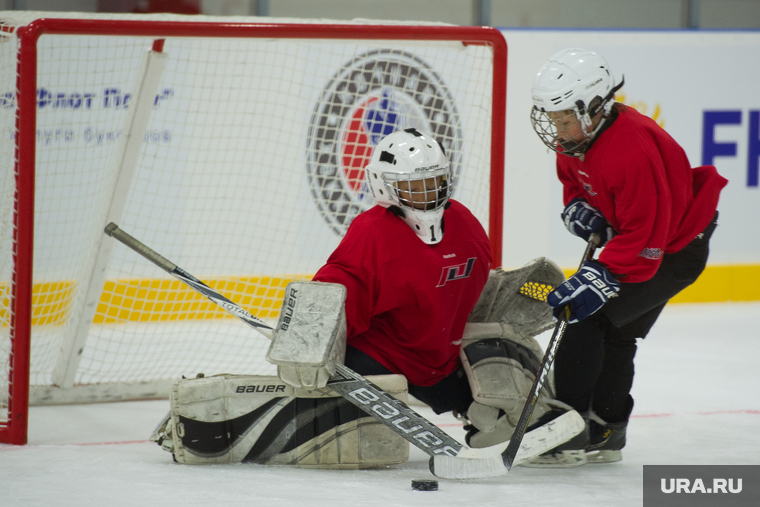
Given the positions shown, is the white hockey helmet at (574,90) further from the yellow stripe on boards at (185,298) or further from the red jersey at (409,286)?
the yellow stripe on boards at (185,298)

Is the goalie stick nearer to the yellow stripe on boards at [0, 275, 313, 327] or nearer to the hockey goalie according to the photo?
the hockey goalie

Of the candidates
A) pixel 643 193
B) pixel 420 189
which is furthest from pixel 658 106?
pixel 420 189

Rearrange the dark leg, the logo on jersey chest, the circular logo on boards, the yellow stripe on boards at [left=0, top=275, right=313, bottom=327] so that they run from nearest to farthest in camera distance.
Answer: the logo on jersey chest, the dark leg, the yellow stripe on boards at [left=0, top=275, right=313, bottom=327], the circular logo on boards

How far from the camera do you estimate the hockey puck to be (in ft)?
6.82

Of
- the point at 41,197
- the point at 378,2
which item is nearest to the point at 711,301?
the point at 378,2

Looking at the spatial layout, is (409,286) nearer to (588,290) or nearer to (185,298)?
(588,290)

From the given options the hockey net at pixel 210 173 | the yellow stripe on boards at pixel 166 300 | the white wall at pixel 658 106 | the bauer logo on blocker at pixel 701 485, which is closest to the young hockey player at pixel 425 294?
the bauer logo on blocker at pixel 701 485

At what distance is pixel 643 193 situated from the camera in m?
2.11

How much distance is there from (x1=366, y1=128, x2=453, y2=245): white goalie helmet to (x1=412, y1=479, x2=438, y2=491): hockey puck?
2.01 ft

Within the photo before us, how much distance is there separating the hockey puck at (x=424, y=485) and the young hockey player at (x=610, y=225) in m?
0.39

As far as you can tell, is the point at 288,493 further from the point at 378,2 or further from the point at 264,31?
the point at 378,2

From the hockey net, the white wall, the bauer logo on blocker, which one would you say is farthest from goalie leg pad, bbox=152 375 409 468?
the white wall

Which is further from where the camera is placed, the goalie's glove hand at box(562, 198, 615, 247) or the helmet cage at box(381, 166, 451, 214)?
the goalie's glove hand at box(562, 198, 615, 247)

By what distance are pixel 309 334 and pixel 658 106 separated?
374cm
